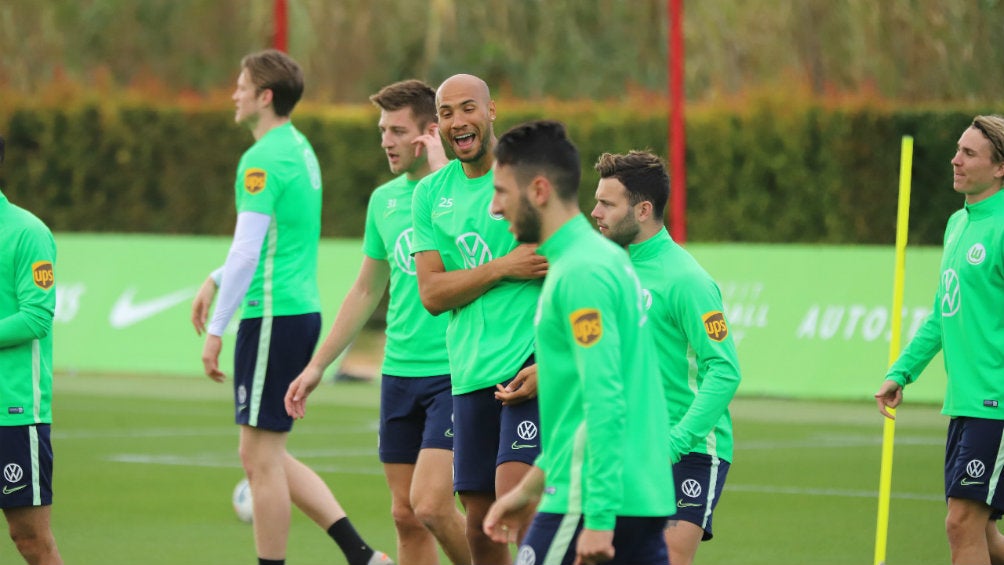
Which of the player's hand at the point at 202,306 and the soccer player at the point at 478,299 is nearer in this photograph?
the soccer player at the point at 478,299

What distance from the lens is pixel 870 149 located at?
20.9 m

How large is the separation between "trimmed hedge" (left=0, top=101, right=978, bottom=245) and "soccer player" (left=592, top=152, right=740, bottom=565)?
43.7ft

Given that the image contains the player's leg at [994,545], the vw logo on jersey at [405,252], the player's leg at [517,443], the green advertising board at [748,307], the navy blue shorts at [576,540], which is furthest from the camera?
the green advertising board at [748,307]

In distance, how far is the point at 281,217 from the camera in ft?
27.6

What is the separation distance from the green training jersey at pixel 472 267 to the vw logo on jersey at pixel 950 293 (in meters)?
1.96

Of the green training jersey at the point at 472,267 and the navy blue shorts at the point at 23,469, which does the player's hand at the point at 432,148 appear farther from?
the navy blue shorts at the point at 23,469

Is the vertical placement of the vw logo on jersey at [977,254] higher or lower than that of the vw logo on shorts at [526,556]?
higher

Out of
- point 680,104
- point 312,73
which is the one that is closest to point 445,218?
point 680,104

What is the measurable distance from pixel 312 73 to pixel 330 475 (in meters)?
22.7

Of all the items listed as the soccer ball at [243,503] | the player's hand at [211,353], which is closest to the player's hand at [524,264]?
the player's hand at [211,353]

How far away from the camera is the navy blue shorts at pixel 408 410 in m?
7.62

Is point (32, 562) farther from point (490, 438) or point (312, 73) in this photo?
point (312, 73)

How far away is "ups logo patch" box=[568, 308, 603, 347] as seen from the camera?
16.4 ft

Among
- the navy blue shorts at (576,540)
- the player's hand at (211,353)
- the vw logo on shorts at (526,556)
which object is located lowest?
the vw logo on shorts at (526,556)
